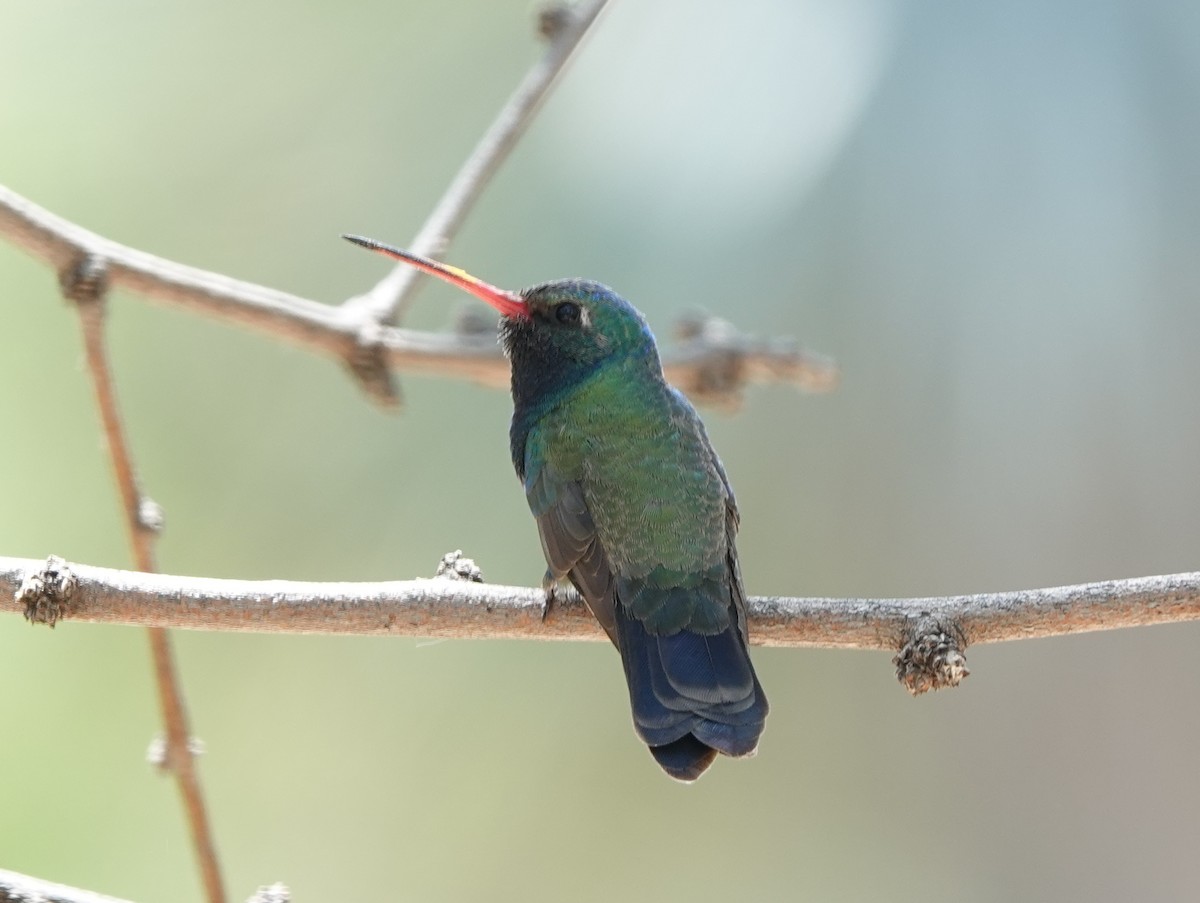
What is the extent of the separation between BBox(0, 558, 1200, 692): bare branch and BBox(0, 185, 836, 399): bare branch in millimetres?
812

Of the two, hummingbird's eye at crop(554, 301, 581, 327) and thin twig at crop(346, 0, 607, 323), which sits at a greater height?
thin twig at crop(346, 0, 607, 323)

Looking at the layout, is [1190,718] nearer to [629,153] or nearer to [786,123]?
[786,123]

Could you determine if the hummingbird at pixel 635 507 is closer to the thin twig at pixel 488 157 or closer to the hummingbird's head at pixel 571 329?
the hummingbird's head at pixel 571 329

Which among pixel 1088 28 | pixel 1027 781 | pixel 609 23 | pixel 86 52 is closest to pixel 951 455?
pixel 1027 781

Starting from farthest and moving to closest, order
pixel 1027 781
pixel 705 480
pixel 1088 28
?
pixel 1027 781
pixel 1088 28
pixel 705 480

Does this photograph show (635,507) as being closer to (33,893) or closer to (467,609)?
(467,609)

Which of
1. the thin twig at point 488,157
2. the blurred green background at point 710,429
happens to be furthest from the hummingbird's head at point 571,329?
the blurred green background at point 710,429

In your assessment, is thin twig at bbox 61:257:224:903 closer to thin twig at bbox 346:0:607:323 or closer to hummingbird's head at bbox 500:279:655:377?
thin twig at bbox 346:0:607:323

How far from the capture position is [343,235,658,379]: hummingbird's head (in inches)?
98.6

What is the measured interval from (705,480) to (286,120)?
2.56m

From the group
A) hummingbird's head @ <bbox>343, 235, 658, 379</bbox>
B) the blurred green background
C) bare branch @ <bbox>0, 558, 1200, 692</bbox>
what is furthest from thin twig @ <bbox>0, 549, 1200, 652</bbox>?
the blurred green background

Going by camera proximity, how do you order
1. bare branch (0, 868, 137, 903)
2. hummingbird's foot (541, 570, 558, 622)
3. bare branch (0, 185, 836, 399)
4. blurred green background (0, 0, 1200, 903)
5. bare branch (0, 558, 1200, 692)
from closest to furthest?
bare branch (0, 868, 137, 903) → bare branch (0, 558, 1200, 692) → hummingbird's foot (541, 570, 558, 622) → bare branch (0, 185, 836, 399) → blurred green background (0, 0, 1200, 903)

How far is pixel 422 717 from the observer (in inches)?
169

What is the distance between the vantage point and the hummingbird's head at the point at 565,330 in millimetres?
2504
